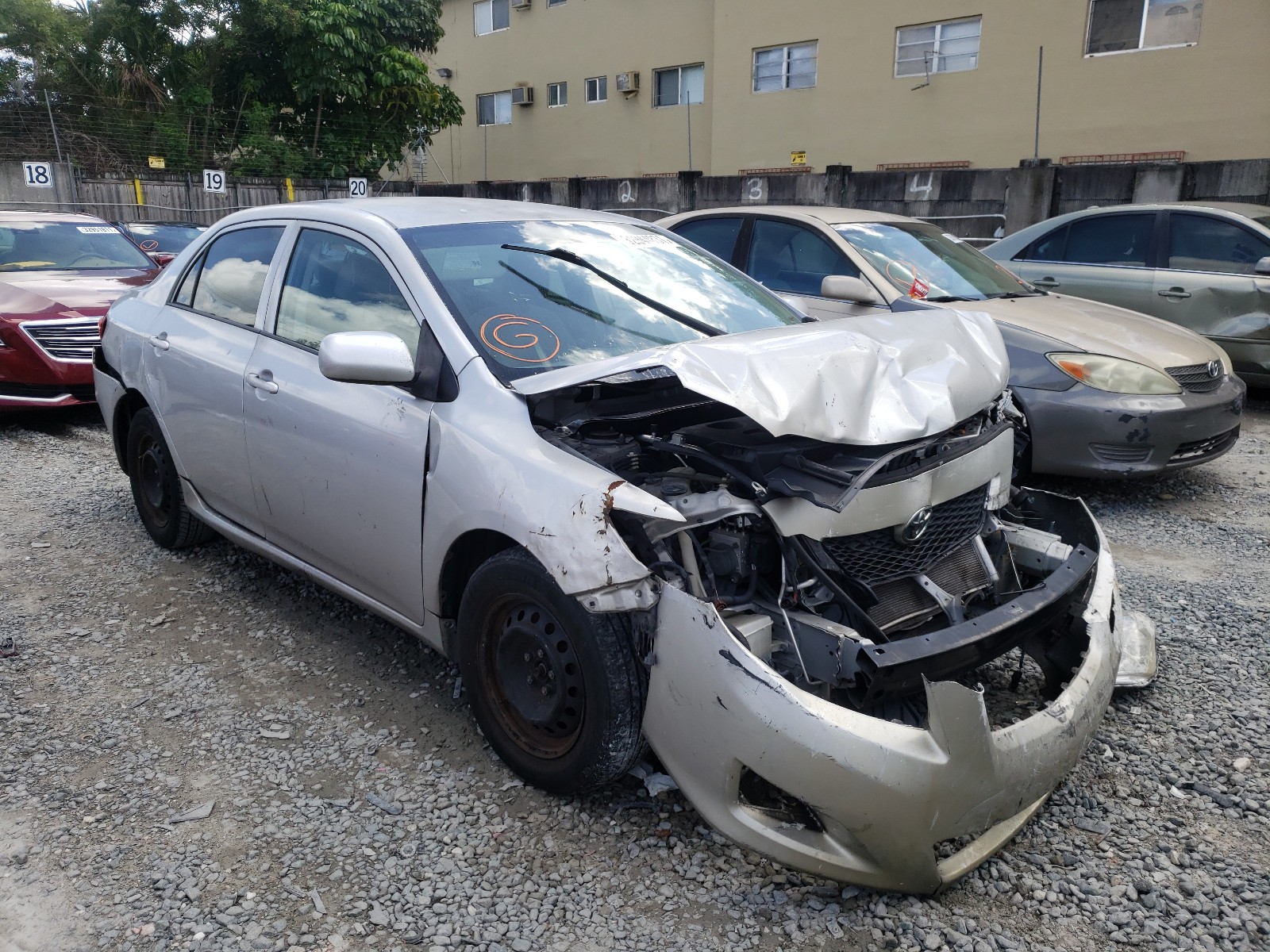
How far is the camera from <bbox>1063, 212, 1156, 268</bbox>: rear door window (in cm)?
814

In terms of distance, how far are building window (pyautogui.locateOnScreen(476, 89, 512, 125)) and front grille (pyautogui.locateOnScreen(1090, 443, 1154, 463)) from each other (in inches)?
907

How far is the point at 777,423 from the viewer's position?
2521 mm

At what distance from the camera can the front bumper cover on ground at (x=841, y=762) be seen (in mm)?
2217

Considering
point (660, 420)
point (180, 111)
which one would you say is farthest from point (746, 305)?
point (180, 111)

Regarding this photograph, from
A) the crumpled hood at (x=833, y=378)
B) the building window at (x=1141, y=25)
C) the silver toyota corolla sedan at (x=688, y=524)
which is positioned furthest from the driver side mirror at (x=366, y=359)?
the building window at (x=1141, y=25)

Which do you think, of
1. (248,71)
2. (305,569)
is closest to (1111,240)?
(305,569)

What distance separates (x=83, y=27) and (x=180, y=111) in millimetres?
4156

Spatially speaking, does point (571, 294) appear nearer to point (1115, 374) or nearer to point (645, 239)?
point (645, 239)

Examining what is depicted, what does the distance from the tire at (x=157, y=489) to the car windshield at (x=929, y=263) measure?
4277 millimetres

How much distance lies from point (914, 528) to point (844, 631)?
1.46ft

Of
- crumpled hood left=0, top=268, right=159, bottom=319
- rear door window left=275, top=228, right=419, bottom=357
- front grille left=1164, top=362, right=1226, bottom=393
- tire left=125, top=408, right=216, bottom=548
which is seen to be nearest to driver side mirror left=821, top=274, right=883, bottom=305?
front grille left=1164, top=362, right=1226, bottom=393

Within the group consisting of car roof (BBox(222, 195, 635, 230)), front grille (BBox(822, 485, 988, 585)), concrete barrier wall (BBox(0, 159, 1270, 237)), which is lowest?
front grille (BBox(822, 485, 988, 585))

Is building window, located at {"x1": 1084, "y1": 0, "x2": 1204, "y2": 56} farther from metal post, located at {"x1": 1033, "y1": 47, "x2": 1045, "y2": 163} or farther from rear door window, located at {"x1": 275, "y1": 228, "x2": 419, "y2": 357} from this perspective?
rear door window, located at {"x1": 275, "y1": 228, "x2": 419, "y2": 357}

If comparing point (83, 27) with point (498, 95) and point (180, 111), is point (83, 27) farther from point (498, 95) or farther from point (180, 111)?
point (498, 95)
